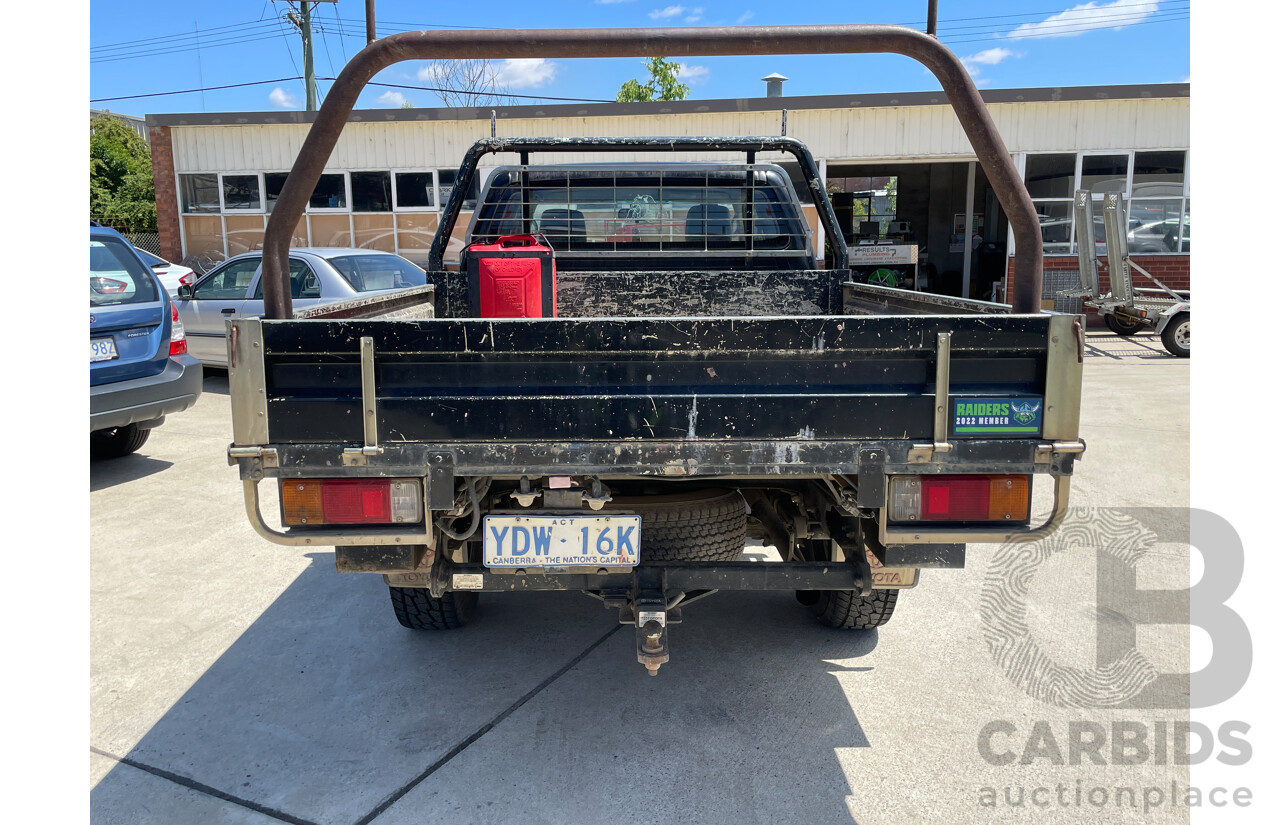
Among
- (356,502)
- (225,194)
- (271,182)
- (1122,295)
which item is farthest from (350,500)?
(225,194)

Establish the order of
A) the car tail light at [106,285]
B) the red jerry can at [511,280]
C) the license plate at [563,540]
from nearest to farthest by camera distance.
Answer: the license plate at [563,540] < the red jerry can at [511,280] < the car tail light at [106,285]

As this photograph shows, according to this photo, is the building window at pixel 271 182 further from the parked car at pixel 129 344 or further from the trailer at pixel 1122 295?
the trailer at pixel 1122 295

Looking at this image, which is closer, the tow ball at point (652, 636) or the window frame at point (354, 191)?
the tow ball at point (652, 636)

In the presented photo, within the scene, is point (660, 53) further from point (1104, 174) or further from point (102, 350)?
point (1104, 174)

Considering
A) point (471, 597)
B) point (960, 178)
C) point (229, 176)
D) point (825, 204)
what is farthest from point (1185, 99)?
point (229, 176)

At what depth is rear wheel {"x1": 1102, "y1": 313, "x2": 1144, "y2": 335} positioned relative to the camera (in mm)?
12813

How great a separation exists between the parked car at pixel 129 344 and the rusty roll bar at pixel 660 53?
4.21 metres

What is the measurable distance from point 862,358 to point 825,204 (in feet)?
7.07

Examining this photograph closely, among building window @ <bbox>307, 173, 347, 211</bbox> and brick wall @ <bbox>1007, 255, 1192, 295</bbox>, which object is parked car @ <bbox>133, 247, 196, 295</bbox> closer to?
building window @ <bbox>307, 173, 347, 211</bbox>

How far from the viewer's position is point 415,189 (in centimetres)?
1557

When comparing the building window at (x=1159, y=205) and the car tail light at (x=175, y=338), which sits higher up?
the building window at (x=1159, y=205)

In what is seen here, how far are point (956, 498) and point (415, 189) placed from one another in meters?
14.7

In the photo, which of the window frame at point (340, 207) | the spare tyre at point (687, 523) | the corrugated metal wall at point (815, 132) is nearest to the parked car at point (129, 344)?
the spare tyre at point (687, 523)

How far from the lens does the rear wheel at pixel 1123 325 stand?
42.0ft
